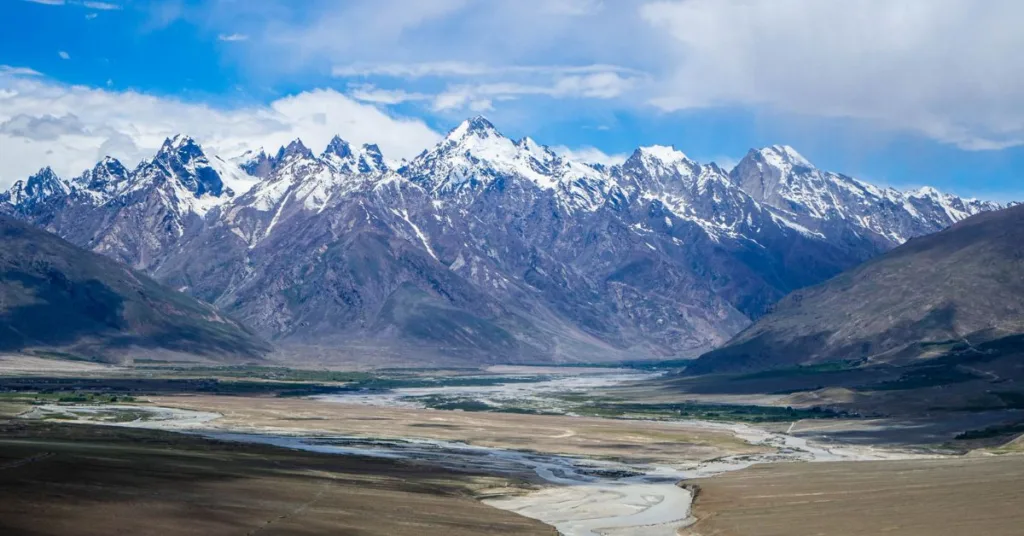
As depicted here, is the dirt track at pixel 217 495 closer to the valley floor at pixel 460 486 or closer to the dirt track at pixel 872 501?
the valley floor at pixel 460 486

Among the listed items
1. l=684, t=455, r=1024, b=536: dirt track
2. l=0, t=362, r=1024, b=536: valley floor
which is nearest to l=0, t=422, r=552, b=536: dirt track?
l=0, t=362, r=1024, b=536: valley floor

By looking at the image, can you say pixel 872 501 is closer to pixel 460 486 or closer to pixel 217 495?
pixel 460 486

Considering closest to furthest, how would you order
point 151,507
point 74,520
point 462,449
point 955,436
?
point 74,520
point 151,507
point 462,449
point 955,436

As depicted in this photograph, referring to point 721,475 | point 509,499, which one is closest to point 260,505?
point 509,499

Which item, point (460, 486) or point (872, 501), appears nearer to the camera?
point (872, 501)

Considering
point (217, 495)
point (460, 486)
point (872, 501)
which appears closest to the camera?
point (217, 495)

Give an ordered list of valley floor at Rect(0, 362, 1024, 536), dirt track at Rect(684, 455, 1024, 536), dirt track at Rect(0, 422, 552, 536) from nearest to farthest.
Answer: dirt track at Rect(0, 422, 552, 536) < dirt track at Rect(684, 455, 1024, 536) < valley floor at Rect(0, 362, 1024, 536)

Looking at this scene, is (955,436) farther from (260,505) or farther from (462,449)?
(260,505)

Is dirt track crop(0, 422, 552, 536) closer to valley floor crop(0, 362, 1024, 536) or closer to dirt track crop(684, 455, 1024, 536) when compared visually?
valley floor crop(0, 362, 1024, 536)

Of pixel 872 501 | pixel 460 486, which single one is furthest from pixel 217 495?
pixel 872 501

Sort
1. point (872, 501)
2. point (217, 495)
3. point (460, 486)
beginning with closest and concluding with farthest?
1. point (217, 495)
2. point (872, 501)
3. point (460, 486)

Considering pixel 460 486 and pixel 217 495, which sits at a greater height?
pixel 217 495
